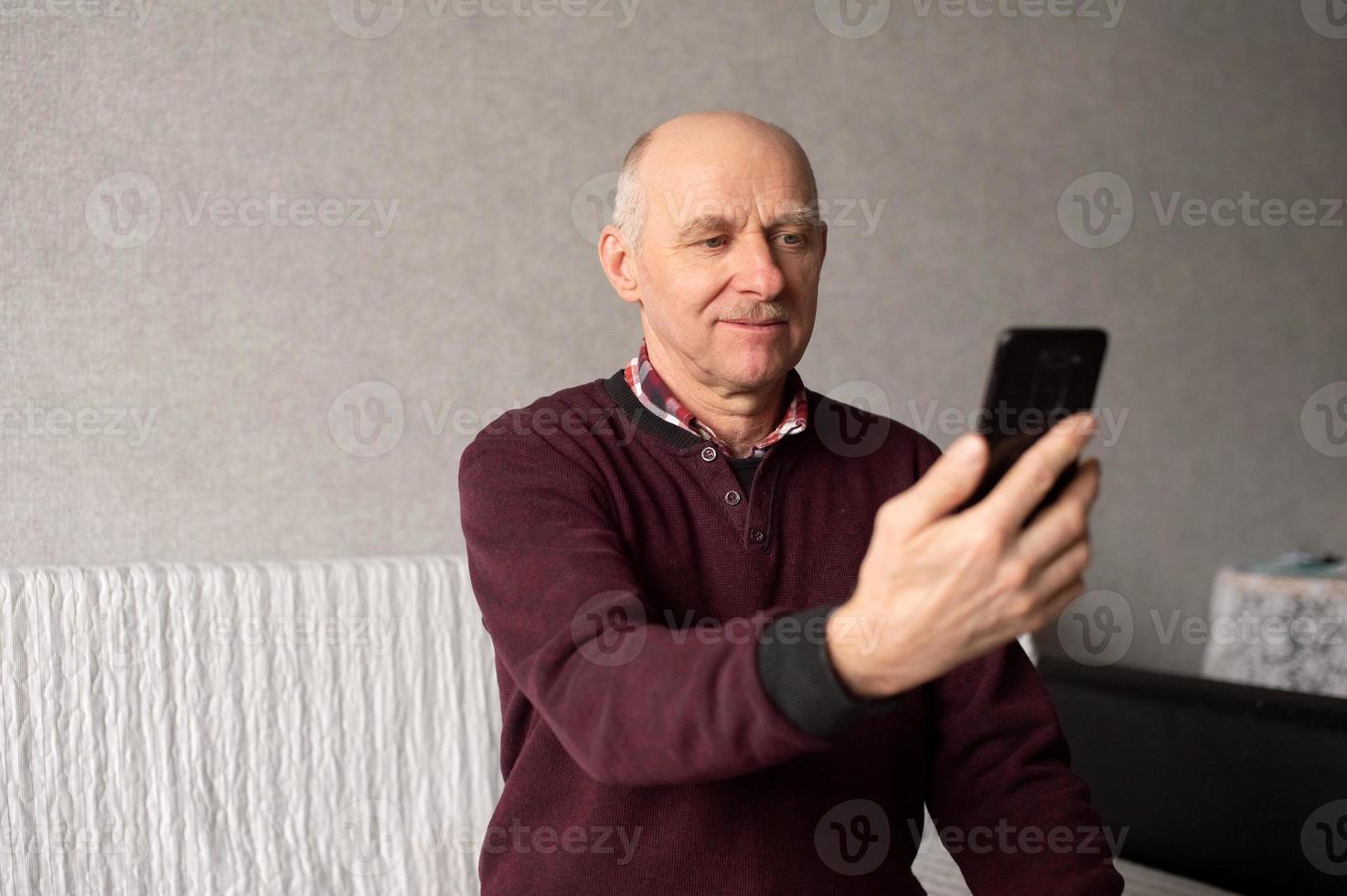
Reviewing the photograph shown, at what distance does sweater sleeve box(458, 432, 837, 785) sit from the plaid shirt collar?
148 mm

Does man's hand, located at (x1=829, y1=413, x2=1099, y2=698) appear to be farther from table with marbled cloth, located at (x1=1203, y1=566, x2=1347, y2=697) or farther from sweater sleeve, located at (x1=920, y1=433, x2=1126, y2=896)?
table with marbled cloth, located at (x1=1203, y1=566, x2=1347, y2=697)

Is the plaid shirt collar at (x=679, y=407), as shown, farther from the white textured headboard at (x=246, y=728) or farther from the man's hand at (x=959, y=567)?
the white textured headboard at (x=246, y=728)

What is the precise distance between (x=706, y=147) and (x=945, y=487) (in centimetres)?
62

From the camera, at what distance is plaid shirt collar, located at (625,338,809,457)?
4.31 feet

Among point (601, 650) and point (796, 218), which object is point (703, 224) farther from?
point (601, 650)

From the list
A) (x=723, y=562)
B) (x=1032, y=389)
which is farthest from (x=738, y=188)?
(x=1032, y=389)

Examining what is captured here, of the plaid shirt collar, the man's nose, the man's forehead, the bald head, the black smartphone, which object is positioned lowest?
the black smartphone

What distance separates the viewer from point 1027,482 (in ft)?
2.45

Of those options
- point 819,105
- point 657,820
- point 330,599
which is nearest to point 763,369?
point 657,820

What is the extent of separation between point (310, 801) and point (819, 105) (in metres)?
1.73

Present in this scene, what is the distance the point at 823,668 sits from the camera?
2.60ft

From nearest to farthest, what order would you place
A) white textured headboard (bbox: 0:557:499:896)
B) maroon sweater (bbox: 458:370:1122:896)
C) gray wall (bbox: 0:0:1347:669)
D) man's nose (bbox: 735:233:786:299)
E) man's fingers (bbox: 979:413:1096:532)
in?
man's fingers (bbox: 979:413:1096:532) < maroon sweater (bbox: 458:370:1122:896) < man's nose (bbox: 735:233:786:299) < white textured headboard (bbox: 0:557:499:896) < gray wall (bbox: 0:0:1347:669)

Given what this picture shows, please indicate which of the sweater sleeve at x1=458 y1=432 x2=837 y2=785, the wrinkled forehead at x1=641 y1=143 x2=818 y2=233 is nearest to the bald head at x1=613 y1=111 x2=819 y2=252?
the wrinkled forehead at x1=641 y1=143 x2=818 y2=233

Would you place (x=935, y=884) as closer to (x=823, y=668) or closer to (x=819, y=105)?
(x=823, y=668)
